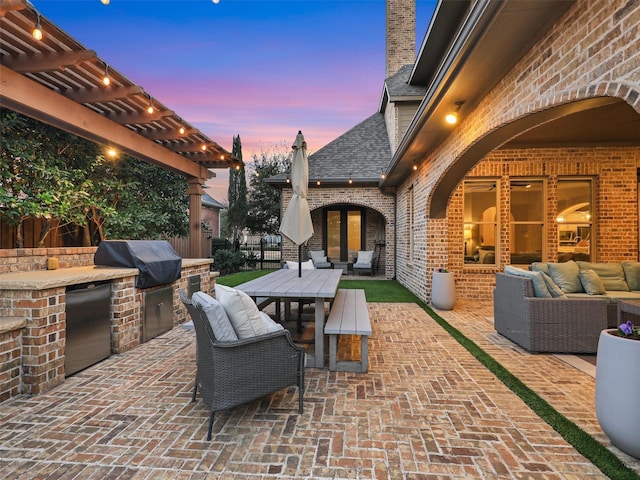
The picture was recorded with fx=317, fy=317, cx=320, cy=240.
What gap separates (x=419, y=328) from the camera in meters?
4.93

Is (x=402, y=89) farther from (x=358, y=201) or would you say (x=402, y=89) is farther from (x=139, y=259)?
(x=139, y=259)

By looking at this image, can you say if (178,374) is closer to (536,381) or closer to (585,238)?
(536,381)

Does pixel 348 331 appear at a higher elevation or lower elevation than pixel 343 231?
lower

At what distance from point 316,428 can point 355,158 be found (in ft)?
35.2

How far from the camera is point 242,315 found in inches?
98.7

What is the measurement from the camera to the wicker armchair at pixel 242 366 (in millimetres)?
2271

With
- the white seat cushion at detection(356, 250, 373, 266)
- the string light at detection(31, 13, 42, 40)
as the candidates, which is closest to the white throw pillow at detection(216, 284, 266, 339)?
the string light at detection(31, 13, 42, 40)

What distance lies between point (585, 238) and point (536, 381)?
549cm

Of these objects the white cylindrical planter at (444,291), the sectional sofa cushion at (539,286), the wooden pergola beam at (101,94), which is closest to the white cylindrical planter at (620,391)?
the sectional sofa cushion at (539,286)

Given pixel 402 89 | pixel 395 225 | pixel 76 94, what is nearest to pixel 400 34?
pixel 402 89

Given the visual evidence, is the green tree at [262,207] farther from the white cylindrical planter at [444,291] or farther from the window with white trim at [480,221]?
the white cylindrical planter at [444,291]

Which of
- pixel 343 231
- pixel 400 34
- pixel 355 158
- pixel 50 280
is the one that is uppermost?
pixel 400 34

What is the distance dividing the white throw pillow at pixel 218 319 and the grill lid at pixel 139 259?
225 cm

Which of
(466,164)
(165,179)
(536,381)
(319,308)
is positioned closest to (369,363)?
(319,308)
